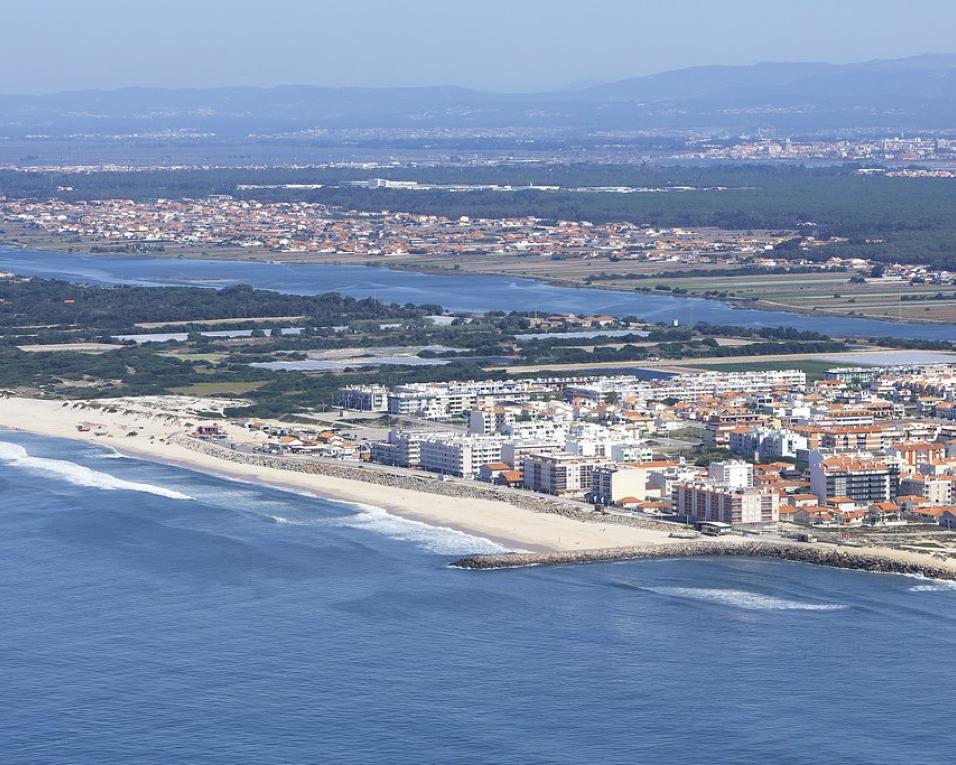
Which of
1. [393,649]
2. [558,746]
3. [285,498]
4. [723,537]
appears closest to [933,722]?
[558,746]

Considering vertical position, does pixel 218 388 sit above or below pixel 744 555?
below

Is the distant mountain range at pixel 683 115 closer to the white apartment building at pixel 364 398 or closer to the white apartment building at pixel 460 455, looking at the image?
the white apartment building at pixel 364 398

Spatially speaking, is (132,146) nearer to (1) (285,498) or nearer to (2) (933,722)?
(1) (285,498)

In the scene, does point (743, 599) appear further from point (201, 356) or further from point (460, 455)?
point (201, 356)

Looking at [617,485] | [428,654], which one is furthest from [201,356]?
[428,654]

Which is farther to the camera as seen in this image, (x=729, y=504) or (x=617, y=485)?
(x=617, y=485)

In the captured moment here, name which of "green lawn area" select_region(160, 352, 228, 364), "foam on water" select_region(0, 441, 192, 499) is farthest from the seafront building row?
"green lawn area" select_region(160, 352, 228, 364)

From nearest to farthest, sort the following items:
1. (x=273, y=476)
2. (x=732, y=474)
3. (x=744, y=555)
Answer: (x=744, y=555), (x=732, y=474), (x=273, y=476)
